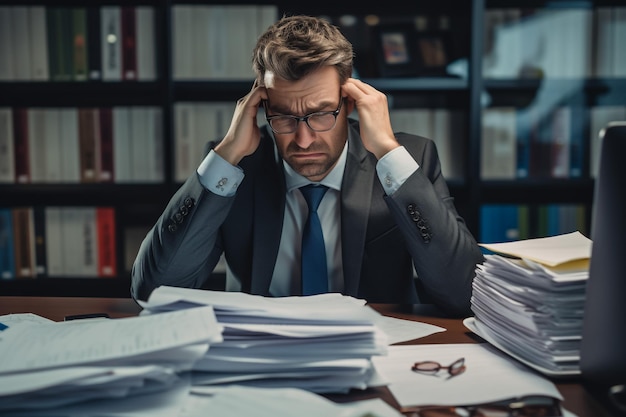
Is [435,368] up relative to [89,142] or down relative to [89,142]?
down

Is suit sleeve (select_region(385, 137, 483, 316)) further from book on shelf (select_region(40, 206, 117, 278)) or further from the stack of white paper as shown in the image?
book on shelf (select_region(40, 206, 117, 278))

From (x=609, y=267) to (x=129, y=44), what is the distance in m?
2.03

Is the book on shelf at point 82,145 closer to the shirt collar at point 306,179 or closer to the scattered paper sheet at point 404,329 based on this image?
the shirt collar at point 306,179

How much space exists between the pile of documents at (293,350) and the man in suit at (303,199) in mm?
526

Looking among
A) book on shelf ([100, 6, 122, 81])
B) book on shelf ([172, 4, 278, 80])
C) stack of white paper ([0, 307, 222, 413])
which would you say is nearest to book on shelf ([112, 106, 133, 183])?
book on shelf ([100, 6, 122, 81])

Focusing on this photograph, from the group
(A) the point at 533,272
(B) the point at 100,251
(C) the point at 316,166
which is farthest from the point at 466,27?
(A) the point at 533,272

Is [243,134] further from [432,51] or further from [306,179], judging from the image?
[432,51]

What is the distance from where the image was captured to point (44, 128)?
2.41m

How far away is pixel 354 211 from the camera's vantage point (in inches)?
58.1

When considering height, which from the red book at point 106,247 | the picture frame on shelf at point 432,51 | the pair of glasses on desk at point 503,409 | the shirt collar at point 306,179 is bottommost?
the red book at point 106,247

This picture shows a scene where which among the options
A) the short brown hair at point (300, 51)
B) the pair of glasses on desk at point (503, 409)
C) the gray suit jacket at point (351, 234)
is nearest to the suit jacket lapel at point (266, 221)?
the gray suit jacket at point (351, 234)

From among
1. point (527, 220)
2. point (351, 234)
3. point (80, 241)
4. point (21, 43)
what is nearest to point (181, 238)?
point (351, 234)

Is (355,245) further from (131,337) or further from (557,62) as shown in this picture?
(557,62)

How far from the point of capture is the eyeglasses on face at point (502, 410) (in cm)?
67
